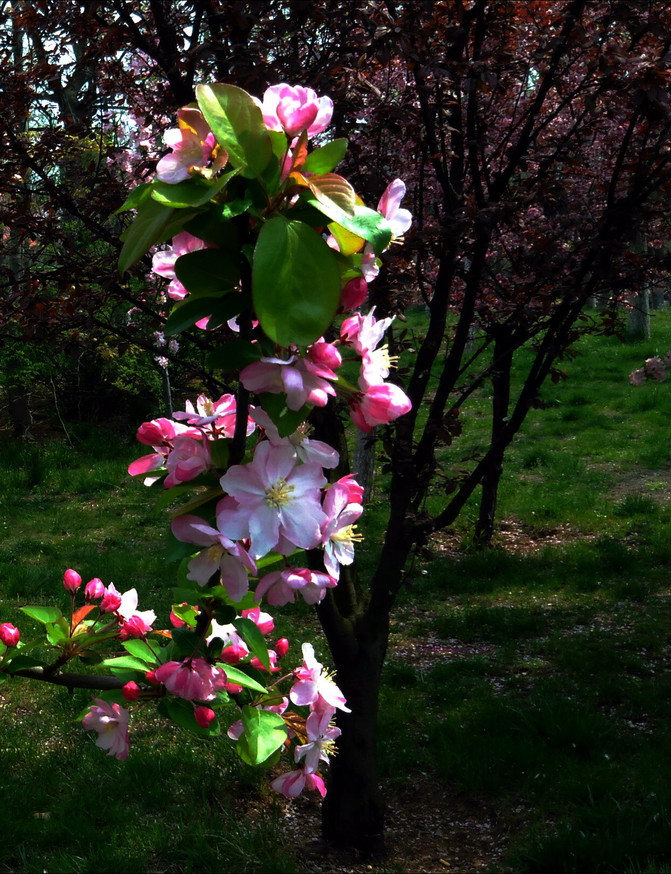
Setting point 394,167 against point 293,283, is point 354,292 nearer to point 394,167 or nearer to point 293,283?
point 293,283

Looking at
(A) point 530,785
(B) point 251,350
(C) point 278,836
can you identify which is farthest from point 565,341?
(B) point 251,350

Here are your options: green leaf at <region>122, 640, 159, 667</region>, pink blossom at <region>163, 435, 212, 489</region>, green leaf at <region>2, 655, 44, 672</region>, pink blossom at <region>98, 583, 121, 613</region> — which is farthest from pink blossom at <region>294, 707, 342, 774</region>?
pink blossom at <region>163, 435, 212, 489</region>

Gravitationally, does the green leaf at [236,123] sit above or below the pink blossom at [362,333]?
above

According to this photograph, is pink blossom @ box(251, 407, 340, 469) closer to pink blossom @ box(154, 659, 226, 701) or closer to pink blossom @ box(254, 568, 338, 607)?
pink blossom @ box(254, 568, 338, 607)

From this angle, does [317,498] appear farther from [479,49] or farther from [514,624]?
[514,624]

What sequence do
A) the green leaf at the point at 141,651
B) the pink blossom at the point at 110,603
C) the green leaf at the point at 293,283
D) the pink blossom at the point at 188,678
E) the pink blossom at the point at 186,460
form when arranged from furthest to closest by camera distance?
1. the pink blossom at the point at 110,603
2. the green leaf at the point at 141,651
3. the pink blossom at the point at 188,678
4. the pink blossom at the point at 186,460
5. the green leaf at the point at 293,283

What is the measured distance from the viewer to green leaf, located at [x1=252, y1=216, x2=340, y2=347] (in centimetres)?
90

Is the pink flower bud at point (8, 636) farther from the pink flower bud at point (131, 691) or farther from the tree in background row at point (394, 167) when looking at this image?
the tree in background row at point (394, 167)

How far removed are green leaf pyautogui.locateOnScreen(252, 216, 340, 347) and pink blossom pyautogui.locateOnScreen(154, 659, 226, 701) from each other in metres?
0.70

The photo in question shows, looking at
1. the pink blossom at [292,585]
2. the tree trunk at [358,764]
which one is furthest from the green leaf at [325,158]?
the tree trunk at [358,764]

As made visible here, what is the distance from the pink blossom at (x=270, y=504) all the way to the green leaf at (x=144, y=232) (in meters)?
0.28

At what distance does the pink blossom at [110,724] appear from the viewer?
5.17 feet

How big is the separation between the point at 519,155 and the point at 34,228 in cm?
176

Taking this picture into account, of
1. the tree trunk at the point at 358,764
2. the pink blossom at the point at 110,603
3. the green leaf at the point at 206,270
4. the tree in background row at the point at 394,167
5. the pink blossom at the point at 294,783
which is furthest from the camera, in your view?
the tree trunk at the point at 358,764
